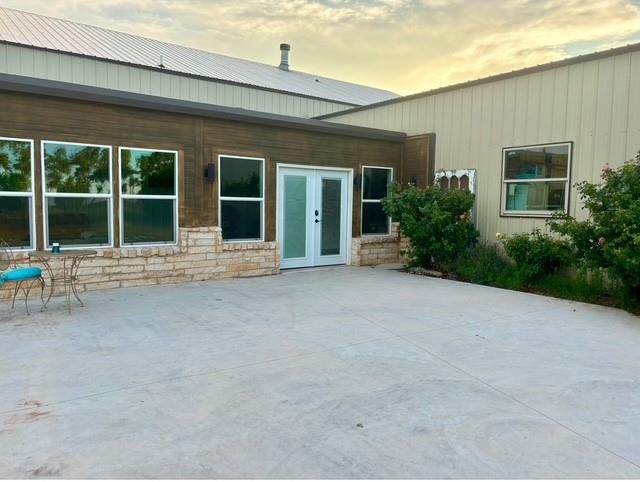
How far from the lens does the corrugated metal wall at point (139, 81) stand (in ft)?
33.9

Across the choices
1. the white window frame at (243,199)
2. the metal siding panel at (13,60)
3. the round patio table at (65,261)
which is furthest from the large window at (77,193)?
the metal siding panel at (13,60)

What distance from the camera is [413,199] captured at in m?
9.15

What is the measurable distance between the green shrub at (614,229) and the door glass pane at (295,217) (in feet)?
15.8

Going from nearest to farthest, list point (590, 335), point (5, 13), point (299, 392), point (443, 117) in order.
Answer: point (299, 392) → point (590, 335) → point (443, 117) → point (5, 13)

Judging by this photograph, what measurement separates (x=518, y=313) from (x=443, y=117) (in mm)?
5361

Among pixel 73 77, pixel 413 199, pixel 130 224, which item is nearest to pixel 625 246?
pixel 413 199

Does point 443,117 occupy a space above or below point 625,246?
above

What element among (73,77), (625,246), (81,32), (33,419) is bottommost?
(33,419)

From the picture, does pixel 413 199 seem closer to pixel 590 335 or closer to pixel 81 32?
pixel 590 335

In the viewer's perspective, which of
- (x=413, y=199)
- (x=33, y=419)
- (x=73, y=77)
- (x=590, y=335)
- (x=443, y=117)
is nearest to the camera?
(x=33, y=419)

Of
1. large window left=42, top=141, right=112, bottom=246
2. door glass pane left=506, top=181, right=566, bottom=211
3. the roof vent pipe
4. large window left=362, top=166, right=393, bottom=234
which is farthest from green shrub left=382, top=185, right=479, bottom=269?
the roof vent pipe

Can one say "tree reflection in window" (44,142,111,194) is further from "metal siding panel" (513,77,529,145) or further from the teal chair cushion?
"metal siding panel" (513,77,529,145)

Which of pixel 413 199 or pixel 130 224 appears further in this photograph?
pixel 413 199

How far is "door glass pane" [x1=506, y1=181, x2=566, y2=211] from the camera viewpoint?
26.5ft
